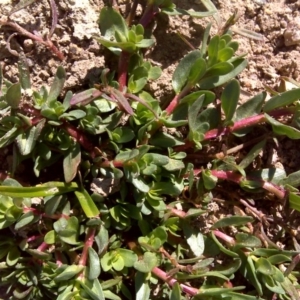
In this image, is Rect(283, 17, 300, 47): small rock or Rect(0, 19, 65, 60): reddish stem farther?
Rect(283, 17, 300, 47): small rock

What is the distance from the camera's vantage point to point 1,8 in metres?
2.62

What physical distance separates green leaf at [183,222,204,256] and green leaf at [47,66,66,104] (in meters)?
0.86

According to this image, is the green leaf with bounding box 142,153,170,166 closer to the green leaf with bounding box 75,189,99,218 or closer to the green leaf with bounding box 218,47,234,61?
the green leaf with bounding box 75,189,99,218

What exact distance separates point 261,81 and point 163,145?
2.27 feet

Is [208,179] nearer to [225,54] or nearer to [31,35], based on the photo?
[225,54]

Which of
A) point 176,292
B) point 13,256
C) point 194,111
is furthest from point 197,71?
point 13,256

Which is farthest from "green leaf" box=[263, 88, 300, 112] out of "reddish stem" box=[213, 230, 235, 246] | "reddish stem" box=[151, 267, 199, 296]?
"reddish stem" box=[151, 267, 199, 296]

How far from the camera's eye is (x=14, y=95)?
7.64 ft

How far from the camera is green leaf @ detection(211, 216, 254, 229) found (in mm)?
2537

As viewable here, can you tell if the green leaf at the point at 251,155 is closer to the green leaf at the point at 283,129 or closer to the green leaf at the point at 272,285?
the green leaf at the point at 283,129

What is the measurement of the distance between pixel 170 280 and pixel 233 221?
1.32ft

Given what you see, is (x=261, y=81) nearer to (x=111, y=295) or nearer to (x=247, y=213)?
(x=247, y=213)

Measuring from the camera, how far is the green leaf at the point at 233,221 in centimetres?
254

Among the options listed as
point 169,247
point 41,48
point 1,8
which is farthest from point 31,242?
point 1,8
